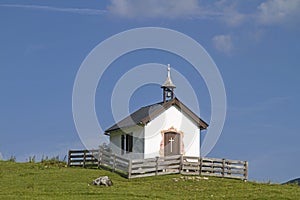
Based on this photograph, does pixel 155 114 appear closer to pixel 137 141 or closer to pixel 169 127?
pixel 169 127

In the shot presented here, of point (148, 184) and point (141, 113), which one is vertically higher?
point (141, 113)

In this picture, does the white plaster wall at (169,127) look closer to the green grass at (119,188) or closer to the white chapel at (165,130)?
the white chapel at (165,130)

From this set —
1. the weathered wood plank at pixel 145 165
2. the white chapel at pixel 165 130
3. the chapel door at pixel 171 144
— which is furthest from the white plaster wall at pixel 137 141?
the weathered wood plank at pixel 145 165

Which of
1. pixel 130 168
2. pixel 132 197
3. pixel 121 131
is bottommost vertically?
pixel 132 197

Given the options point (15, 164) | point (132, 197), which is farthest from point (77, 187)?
point (15, 164)

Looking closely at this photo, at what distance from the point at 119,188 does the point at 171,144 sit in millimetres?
11168

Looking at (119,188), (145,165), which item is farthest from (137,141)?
(119,188)

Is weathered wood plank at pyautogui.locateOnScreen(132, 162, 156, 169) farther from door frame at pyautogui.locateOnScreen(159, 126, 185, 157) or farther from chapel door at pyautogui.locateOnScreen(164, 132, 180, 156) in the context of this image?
chapel door at pyautogui.locateOnScreen(164, 132, 180, 156)

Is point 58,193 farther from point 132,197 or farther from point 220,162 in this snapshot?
point 220,162

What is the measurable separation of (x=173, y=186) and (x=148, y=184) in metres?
1.63

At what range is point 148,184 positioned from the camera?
3145 cm

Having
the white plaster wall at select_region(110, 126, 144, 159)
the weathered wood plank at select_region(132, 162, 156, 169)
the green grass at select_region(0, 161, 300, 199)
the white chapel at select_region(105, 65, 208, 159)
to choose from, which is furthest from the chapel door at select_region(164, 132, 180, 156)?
the green grass at select_region(0, 161, 300, 199)

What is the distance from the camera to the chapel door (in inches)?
1535

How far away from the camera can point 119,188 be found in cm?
2852
